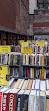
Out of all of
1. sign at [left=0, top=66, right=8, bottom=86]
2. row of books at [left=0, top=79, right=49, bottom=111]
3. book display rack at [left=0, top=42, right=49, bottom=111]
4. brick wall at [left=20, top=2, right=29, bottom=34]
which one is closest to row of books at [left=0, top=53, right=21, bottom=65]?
book display rack at [left=0, top=42, right=49, bottom=111]

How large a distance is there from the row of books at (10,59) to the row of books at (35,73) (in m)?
0.35

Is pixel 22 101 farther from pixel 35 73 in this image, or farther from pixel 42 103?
pixel 35 73

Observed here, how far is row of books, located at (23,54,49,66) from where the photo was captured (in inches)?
164

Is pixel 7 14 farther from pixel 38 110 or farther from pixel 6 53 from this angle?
pixel 38 110

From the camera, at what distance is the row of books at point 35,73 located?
4.16m

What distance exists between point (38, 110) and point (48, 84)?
21.9 inches

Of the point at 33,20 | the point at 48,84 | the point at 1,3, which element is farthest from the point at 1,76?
the point at 33,20

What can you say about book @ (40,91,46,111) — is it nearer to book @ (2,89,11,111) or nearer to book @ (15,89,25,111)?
book @ (15,89,25,111)

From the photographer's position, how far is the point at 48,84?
84.7 inches

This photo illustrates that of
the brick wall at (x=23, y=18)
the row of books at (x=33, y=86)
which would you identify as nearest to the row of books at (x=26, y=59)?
the row of books at (x=33, y=86)

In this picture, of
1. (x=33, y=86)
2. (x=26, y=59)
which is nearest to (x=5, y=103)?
(x=33, y=86)

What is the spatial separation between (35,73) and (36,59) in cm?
40

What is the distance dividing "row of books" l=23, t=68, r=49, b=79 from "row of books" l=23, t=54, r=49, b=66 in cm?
19

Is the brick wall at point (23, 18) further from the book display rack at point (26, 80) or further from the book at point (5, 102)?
the book at point (5, 102)
